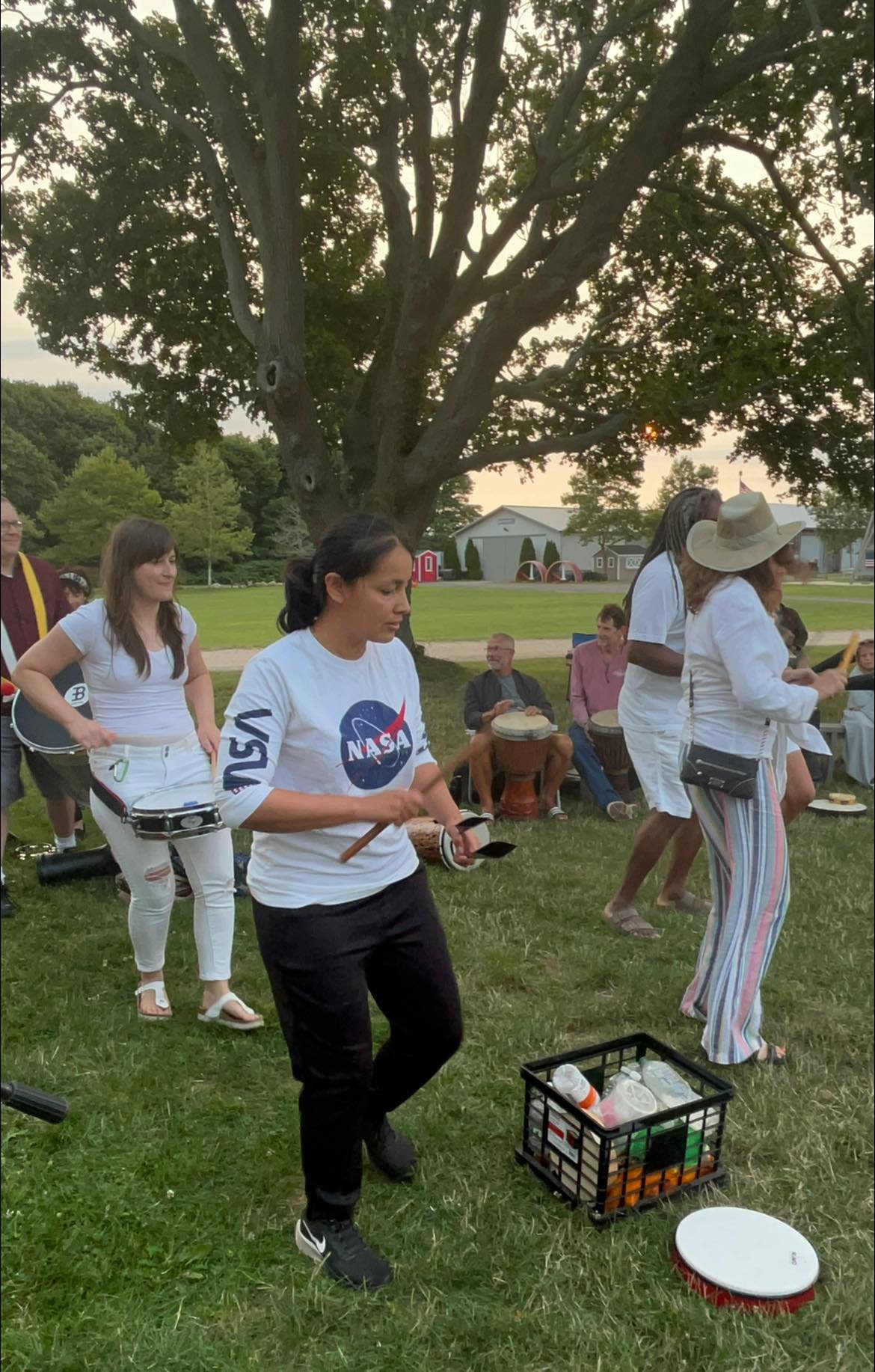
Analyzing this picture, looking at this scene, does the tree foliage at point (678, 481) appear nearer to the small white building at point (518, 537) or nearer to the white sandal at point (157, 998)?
the small white building at point (518, 537)

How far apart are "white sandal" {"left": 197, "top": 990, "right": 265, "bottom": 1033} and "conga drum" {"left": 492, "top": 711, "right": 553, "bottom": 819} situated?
1.06 m

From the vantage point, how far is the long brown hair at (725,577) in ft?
8.14

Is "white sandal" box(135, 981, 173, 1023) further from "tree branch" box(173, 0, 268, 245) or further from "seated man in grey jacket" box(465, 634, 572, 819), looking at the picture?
"tree branch" box(173, 0, 268, 245)

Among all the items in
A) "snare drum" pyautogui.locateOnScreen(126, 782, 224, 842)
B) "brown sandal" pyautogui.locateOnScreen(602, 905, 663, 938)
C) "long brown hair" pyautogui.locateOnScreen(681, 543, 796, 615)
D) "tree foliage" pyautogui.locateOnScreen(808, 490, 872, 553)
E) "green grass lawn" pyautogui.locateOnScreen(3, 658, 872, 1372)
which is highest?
"tree foliage" pyautogui.locateOnScreen(808, 490, 872, 553)

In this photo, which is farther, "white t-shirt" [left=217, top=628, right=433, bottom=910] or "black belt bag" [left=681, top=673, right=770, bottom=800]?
"black belt bag" [left=681, top=673, right=770, bottom=800]

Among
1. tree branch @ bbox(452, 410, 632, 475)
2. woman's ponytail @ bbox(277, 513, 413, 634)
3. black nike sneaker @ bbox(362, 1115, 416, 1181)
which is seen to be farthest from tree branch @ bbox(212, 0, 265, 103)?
black nike sneaker @ bbox(362, 1115, 416, 1181)

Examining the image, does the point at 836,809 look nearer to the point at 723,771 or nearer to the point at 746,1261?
the point at 723,771

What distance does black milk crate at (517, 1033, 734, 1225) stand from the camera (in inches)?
89.3

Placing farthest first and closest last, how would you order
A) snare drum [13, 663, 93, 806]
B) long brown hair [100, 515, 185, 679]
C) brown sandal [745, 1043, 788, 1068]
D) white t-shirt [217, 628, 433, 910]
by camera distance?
1. brown sandal [745, 1043, 788, 1068]
2. snare drum [13, 663, 93, 806]
3. long brown hair [100, 515, 185, 679]
4. white t-shirt [217, 628, 433, 910]

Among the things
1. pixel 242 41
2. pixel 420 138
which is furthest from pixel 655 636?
pixel 242 41

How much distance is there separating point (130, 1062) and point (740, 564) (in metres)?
2.33

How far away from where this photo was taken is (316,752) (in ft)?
6.25

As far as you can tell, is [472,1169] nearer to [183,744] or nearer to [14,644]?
[183,744]

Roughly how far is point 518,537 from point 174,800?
122cm
